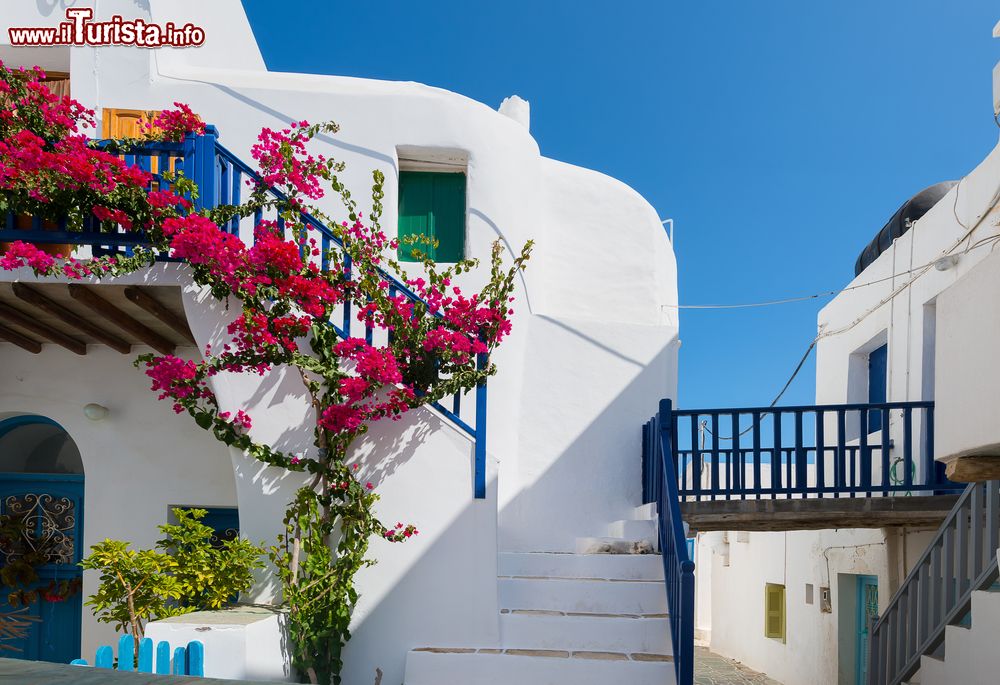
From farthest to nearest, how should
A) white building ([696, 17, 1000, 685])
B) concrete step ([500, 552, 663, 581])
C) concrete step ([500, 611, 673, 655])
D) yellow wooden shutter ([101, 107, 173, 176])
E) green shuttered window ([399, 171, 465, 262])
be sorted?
green shuttered window ([399, 171, 465, 262]), yellow wooden shutter ([101, 107, 173, 176]), concrete step ([500, 552, 663, 581]), concrete step ([500, 611, 673, 655]), white building ([696, 17, 1000, 685])

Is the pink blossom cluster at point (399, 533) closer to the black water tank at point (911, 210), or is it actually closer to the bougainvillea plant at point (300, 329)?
the bougainvillea plant at point (300, 329)

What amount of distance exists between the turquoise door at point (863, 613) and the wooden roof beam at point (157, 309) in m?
8.32

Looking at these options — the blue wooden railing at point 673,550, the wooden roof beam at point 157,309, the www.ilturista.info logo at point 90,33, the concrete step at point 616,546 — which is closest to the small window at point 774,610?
the blue wooden railing at point 673,550

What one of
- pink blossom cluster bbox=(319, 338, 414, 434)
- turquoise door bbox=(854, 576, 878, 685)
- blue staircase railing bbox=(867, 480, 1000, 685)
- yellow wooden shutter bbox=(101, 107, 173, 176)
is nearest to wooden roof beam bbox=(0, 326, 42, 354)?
yellow wooden shutter bbox=(101, 107, 173, 176)

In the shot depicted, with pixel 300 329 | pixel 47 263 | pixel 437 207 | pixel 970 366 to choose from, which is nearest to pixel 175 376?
pixel 300 329

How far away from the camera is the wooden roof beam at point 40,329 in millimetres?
5988

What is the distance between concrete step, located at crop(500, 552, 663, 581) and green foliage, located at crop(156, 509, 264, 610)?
6.69ft

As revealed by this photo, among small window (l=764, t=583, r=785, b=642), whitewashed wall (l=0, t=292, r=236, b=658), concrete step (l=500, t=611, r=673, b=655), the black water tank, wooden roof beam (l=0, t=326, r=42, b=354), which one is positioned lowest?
small window (l=764, t=583, r=785, b=642)

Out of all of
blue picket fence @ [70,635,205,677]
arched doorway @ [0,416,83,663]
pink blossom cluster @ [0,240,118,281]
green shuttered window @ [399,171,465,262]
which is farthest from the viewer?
green shuttered window @ [399,171,465,262]

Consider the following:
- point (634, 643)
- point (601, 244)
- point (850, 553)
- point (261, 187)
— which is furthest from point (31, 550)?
point (850, 553)

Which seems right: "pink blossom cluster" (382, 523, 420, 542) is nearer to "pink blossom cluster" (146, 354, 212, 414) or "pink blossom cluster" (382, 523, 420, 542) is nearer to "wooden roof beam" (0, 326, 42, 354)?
"pink blossom cluster" (146, 354, 212, 414)

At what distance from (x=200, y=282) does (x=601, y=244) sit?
5.22m

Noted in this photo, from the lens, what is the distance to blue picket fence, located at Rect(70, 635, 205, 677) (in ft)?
13.5

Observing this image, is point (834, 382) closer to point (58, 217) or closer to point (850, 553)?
point (850, 553)
